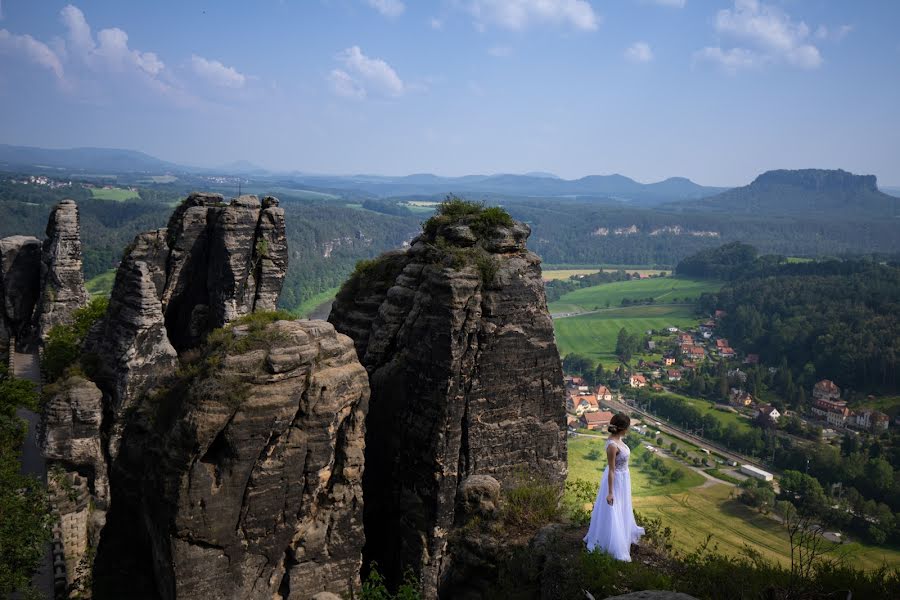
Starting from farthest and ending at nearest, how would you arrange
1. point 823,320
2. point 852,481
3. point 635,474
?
point 823,320, point 635,474, point 852,481

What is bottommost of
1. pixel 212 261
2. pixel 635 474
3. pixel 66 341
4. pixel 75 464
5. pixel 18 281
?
pixel 635 474

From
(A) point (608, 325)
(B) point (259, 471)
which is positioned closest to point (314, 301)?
(A) point (608, 325)

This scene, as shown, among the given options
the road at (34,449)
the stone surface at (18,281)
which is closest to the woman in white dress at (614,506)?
the road at (34,449)

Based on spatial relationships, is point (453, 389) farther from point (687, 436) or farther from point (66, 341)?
point (687, 436)

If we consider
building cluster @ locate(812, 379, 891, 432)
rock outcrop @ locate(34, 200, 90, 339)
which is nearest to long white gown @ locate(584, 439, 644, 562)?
rock outcrop @ locate(34, 200, 90, 339)

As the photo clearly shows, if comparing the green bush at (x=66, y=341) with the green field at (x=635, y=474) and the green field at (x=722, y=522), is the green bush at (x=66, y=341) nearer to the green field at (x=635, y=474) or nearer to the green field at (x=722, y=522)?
the green field at (x=722, y=522)

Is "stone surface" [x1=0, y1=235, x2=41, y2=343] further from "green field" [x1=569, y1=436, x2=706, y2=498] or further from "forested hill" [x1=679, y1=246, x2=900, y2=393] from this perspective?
"forested hill" [x1=679, y1=246, x2=900, y2=393]

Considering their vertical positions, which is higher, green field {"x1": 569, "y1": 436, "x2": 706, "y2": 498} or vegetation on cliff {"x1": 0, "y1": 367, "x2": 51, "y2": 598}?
vegetation on cliff {"x1": 0, "y1": 367, "x2": 51, "y2": 598}

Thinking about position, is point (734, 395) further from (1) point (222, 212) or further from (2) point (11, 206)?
(2) point (11, 206)
